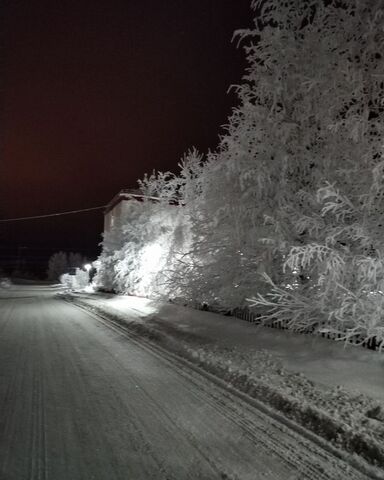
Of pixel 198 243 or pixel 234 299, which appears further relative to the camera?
pixel 198 243

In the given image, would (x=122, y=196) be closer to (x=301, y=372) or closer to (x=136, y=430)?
(x=301, y=372)

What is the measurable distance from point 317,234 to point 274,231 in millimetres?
1660

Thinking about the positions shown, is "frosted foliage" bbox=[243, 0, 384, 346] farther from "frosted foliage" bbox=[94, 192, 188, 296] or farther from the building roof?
the building roof

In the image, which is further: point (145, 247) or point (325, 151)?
point (145, 247)

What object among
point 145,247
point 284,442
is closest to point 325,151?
point 284,442

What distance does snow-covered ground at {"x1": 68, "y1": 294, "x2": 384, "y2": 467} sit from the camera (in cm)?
544

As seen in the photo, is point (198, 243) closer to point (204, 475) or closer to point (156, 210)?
point (204, 475)

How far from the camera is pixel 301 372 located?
27.2ft

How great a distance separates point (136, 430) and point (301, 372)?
13.4 feet

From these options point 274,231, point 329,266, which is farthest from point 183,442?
point 274,231

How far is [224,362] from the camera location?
907 cm

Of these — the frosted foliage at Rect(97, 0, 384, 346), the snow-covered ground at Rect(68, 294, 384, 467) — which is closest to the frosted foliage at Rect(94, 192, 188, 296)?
the frosted foliage at Rect(97, 0, 384, 346)

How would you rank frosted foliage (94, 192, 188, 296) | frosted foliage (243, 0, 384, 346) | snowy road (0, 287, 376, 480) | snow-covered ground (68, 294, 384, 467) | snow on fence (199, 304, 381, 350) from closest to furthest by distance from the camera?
snowy road (0, 287, 376, 480) → snow-covered ground (68, 294, 384, 467) → frosted foliage (243, 0, 384, 346) → snow on fence (199, 304, 381, 350) → frosted foliage (94, 192, 188, 296)

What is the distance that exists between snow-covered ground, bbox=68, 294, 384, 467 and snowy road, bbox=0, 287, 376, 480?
1.66ft
